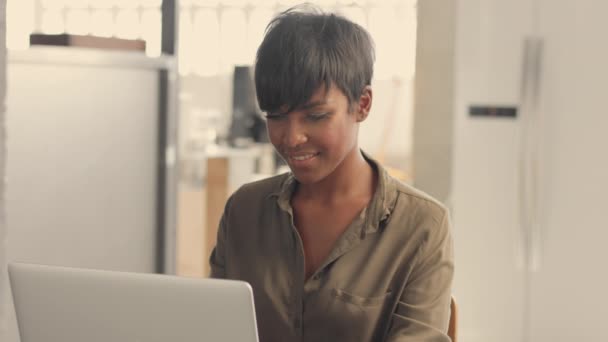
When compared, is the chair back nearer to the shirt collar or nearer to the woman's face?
the shirt collar

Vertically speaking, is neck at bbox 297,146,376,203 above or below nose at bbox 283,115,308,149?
below

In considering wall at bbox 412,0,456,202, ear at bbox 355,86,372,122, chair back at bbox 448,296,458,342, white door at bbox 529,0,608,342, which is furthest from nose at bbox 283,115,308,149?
wall at bbox 412,0,456,202

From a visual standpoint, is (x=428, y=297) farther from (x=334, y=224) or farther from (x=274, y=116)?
(x=274, y=116)

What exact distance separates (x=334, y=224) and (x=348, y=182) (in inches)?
3.0

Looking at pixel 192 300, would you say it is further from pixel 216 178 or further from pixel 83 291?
pixel 216 178

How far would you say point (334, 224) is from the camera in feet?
5.32

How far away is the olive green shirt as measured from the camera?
5.00ft

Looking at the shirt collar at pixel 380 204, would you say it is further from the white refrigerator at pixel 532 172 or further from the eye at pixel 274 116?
the white refrigerator at pixel 532 172

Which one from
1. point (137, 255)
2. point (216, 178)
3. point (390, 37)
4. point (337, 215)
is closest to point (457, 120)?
point (137, 255)

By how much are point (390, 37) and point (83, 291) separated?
304 inches

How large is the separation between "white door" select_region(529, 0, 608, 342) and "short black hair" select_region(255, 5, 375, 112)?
2.08 metres

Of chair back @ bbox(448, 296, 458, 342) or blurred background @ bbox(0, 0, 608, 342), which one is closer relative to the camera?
chair back @ bbox(448, 296, 458, 342)

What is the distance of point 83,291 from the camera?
3.84 ft

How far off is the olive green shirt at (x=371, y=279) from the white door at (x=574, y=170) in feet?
6.60
